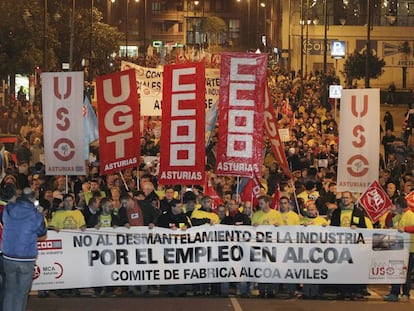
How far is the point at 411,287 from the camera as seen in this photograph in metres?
12.6

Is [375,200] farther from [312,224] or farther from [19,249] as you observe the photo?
[19,249]

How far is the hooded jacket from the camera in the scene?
28.5 feet

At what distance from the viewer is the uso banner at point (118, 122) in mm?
13383

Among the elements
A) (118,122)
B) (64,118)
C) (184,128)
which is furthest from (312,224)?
(64,118)

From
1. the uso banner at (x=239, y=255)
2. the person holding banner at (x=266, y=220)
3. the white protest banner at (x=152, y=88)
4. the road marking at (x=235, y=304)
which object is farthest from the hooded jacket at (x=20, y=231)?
the white protest banner at (x=152, y=88)

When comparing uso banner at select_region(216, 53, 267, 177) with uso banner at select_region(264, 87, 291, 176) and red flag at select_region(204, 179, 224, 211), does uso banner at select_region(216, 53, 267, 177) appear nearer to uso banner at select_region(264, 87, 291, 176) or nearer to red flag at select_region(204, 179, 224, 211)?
uso banner at select_region(264, 87, 291, 176)

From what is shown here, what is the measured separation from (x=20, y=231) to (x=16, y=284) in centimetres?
54

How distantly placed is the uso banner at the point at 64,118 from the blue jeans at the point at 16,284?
5.13 m

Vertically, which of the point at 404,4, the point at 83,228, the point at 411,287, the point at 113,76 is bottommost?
the point at 411,287

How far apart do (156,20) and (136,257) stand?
11051 centimetres

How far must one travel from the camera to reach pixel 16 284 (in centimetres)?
870

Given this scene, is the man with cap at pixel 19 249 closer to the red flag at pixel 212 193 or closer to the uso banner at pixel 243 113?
the uso banner at pixel 243 113

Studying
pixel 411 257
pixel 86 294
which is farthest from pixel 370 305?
pixel 86 294

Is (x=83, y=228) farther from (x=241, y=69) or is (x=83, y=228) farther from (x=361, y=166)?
(x=361, y=166)
